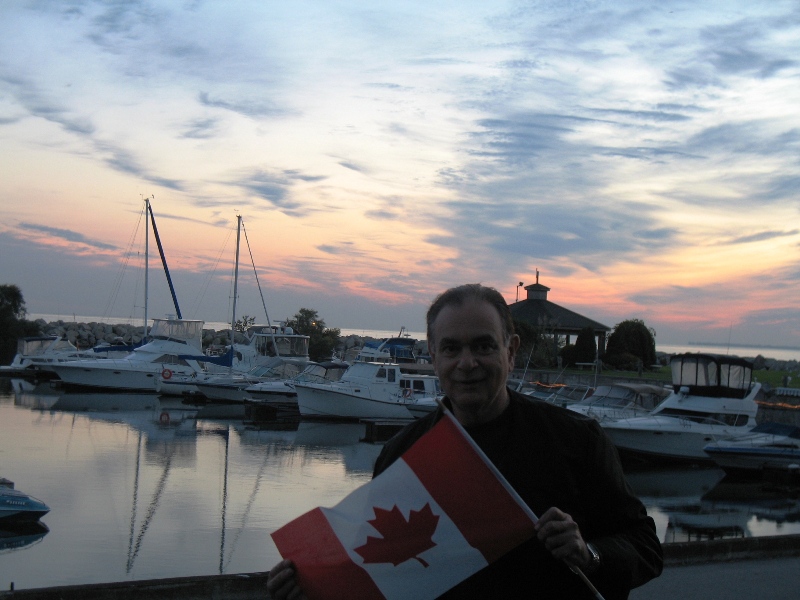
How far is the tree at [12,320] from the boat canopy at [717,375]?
63350 mm

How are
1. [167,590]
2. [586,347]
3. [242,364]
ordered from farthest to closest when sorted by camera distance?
[586,347] → [242,364] → [167,590]

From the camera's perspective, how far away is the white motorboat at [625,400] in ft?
92.5

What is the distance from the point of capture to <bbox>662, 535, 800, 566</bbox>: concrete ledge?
325 inches

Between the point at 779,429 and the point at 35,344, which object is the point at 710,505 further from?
the point at 35,344

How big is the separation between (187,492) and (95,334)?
80974 millimetres

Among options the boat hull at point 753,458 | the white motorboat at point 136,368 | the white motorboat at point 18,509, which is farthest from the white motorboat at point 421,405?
the white motorboat at point 18,509

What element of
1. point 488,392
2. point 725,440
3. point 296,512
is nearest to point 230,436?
point 296,512

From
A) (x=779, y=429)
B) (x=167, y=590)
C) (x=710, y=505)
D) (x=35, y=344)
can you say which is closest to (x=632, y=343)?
(x=779, y=429)

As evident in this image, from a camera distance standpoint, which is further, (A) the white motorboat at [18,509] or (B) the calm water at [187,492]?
(A) the white motorboat at [18,509]

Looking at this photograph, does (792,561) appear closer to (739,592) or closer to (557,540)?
(739,592)

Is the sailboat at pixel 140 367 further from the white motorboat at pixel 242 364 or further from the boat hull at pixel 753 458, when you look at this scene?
the boat hull at pixel 753 458

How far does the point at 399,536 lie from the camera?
3.13 metres

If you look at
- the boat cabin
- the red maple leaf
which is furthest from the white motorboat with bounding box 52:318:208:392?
the red maple leaf

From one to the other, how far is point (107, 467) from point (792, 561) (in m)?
17.8
